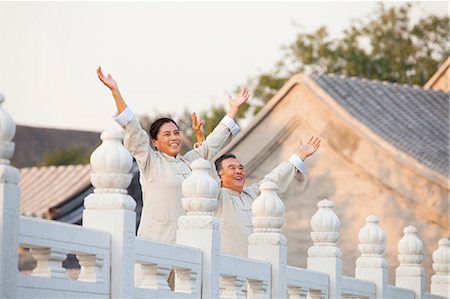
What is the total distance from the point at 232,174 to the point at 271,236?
105 centimetres

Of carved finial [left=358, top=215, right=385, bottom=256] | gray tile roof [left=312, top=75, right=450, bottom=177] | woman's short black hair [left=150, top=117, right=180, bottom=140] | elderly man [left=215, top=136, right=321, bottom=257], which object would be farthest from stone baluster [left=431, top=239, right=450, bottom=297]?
gray tile roof [left=312, top=75, right=450, bottom=177]

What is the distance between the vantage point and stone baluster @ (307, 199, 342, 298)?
12.3m

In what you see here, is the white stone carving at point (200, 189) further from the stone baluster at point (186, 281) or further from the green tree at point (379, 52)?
the green tree at point (379, 52)

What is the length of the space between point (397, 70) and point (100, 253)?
1144 inches

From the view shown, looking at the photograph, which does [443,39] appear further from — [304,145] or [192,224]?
[192,224]

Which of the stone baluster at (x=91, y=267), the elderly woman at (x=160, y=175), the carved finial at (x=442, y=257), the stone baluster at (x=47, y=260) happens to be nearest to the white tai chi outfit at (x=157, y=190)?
the elderly woman at (x=160, y=175)

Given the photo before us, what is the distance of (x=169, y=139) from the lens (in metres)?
11.3

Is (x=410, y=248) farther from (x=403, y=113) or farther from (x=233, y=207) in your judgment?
(x=403, y=113)

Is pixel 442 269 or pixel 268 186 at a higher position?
pixel 442 269

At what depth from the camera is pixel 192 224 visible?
10.2 m

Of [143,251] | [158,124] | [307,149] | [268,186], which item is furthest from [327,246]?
[143,251]

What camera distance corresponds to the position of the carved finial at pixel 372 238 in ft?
44.9

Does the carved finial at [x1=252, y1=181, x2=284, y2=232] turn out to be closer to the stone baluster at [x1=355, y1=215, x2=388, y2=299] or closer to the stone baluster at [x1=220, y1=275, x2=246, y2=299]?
the stone baluster at [x1=220, y1=275, x2=246, y2=299]

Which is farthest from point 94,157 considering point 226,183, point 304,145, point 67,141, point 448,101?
point 67,141
